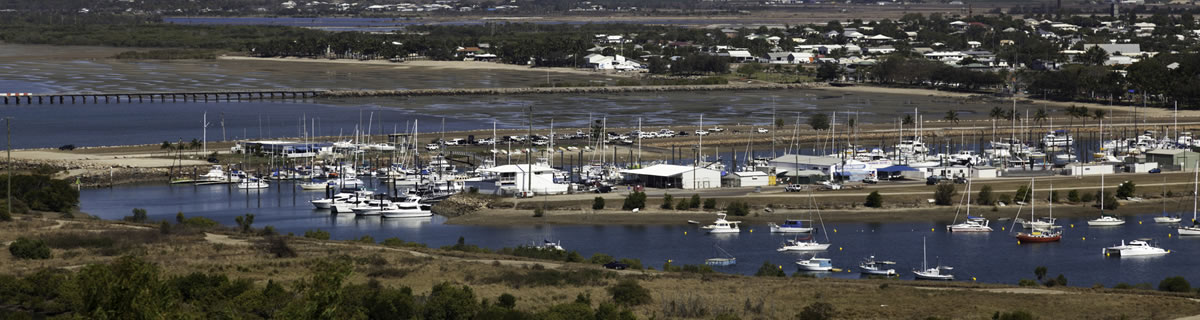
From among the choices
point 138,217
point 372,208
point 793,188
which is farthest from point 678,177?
point 138,217

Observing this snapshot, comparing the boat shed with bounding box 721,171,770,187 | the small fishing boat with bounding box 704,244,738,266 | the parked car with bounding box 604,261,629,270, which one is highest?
the boat shed with bounding box 721,171,770,187

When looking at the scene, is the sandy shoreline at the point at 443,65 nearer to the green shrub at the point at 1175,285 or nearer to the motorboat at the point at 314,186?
the motorboat at the point at 314,186

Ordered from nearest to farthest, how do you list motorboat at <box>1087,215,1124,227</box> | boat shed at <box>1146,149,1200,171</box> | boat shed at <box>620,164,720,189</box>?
motorboat at <box>1087,215,1124,227</box>
boat shed at <box>620,164,720,189</box>
boat shed at <box>1146,149,1200,171</box>

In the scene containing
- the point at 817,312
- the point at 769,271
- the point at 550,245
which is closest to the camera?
the point at 817,312

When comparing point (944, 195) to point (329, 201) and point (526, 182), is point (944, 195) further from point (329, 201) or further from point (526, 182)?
point (329, 201)

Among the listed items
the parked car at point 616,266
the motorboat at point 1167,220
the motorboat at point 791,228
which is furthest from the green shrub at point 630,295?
the motorboat at point 1167,220

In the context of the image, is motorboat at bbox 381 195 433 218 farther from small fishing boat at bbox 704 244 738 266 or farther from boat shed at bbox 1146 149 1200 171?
boat shed at bbox 1146 149 1200 171

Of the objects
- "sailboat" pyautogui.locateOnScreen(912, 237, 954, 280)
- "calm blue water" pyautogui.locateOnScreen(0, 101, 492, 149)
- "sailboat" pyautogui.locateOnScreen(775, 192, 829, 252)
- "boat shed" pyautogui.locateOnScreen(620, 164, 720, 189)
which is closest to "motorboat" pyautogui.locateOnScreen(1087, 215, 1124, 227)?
"sailboat" pyautogui.locateOnScreen(775, 192, 829, 252)
